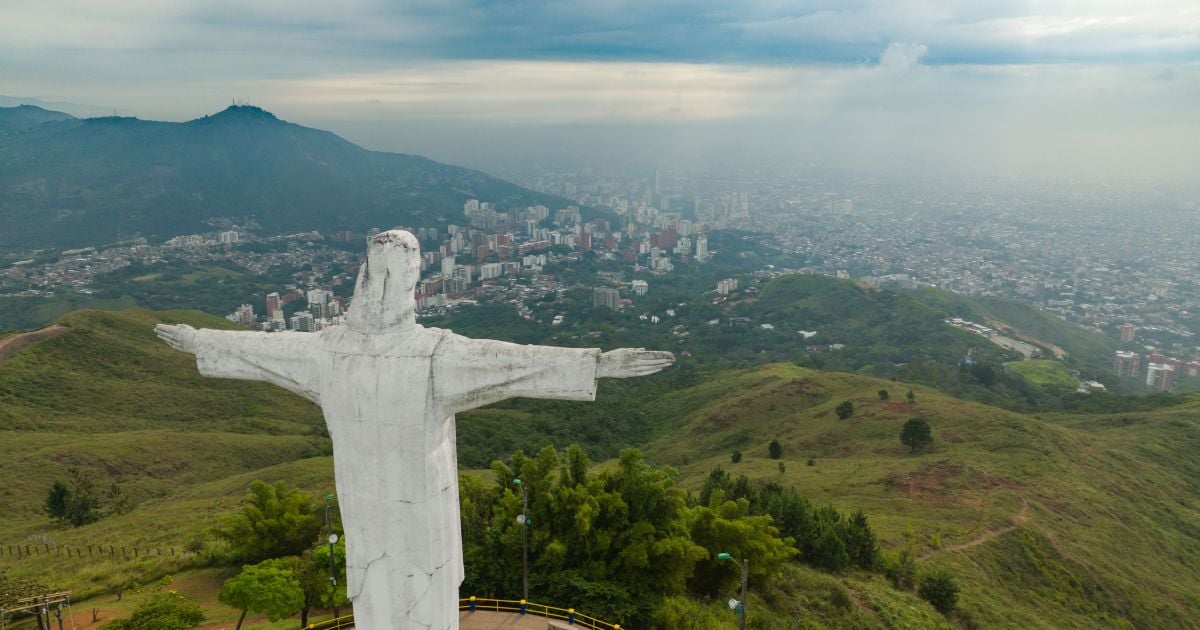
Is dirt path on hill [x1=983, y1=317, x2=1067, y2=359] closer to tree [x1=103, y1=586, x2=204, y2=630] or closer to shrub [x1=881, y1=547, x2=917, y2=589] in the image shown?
shrub [x1=881, y1=547, x2=917, y2=589]

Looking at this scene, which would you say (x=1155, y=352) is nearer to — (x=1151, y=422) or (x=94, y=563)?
(x=1151, y=422)

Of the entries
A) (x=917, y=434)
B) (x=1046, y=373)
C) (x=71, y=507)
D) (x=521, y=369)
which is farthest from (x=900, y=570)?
(x=1046, y=373)

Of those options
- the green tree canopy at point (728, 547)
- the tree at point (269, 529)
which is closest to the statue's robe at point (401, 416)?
the green tree canopy at point (728, 547)

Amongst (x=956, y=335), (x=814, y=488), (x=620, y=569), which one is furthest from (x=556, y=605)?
(x=956, y=335)

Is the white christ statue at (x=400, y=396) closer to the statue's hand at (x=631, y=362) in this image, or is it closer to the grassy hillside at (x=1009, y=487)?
the statue's hand at (x=631, y=362)

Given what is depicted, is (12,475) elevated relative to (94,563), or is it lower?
lower
